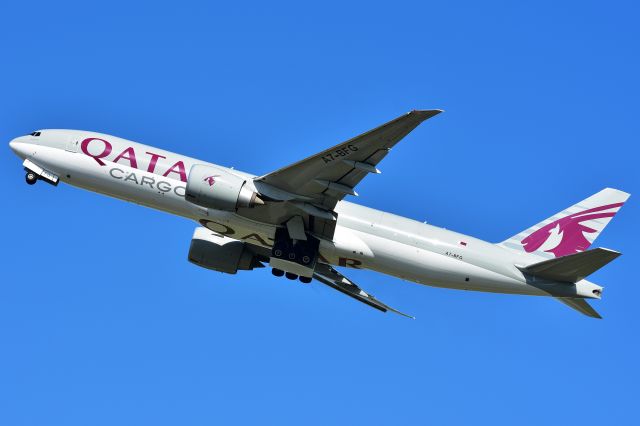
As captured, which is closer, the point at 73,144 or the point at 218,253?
the point at 73,144

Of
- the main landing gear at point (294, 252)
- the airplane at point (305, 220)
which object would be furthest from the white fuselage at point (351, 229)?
the main landing gear at point (294, 252)

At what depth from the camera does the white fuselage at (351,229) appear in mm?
40594

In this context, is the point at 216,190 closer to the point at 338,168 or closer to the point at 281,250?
the point at 281,250

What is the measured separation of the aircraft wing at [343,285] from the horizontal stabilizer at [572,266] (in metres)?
7.50

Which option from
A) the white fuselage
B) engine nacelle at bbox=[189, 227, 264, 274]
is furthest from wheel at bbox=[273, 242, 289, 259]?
engine nacelle at bbox=[189, 227, 264, 274]

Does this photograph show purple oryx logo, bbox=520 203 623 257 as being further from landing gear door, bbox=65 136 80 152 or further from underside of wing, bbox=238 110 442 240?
landing gear door, bbox=65 136 80 152

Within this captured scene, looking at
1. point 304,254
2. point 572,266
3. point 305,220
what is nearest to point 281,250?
point 304,254

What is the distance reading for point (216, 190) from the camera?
38.7 metres

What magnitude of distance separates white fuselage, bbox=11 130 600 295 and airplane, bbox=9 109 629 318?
0.04 meters

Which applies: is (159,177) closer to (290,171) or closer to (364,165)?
(290,171)

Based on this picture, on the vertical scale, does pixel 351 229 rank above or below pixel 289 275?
above

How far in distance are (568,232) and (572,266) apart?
4777mm

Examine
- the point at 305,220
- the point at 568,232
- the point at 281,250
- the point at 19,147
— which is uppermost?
the point at 568,232

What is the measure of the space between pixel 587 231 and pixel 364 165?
13025mm
